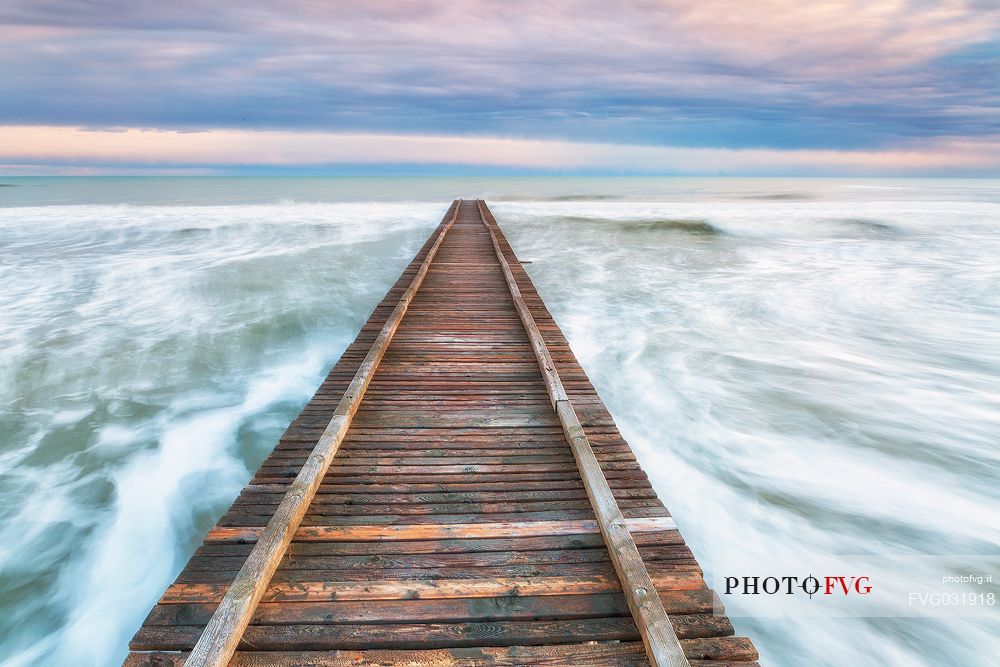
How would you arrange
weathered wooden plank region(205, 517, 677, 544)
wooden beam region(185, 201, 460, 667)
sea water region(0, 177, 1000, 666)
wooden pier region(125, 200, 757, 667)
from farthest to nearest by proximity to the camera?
sea water region(0, 177, 1000, 666) → weathered wooden plank region(205, 517, 677, 544) → wooden pier region(125, 200, 757, 667) → wooden beam region(185, 201, 460, 667)

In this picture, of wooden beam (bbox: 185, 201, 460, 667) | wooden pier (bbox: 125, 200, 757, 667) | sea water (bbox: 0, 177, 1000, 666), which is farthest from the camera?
sea water (bbox: 0, 177, 1000, 666)

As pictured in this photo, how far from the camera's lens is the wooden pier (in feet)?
7.49

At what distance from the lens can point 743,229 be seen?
26.0 metres

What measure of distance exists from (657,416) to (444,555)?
15.6 feet

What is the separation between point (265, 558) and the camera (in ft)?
8.25

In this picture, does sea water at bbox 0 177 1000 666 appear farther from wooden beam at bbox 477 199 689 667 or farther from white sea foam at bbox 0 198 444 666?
wooden beam at bbox 477 199 689 667

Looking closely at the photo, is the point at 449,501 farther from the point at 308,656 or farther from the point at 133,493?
the point at 133,493

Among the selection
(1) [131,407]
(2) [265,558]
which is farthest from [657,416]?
(1) [131,407]

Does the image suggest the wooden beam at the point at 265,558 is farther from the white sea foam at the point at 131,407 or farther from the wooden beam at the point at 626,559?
the white sea foam at the point at 131,407

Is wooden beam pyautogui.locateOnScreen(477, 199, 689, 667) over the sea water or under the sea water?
over

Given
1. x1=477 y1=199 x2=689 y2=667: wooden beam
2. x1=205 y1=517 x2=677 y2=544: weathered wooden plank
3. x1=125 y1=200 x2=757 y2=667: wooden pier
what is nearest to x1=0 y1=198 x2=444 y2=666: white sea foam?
x1=205 y1=517 x2=677 y2=544: weathered wooden plank

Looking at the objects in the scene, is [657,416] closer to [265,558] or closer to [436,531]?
[436,531]

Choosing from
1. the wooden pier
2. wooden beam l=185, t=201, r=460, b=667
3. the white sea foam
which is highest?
wooden beam l=185, t=201, r=460, b=667

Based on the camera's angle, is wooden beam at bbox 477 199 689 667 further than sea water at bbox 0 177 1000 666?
No
